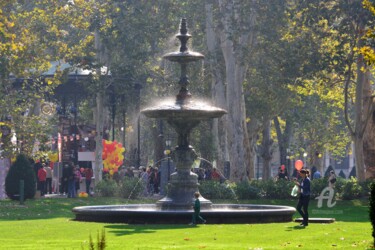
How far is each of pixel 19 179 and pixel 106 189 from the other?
6140 mm

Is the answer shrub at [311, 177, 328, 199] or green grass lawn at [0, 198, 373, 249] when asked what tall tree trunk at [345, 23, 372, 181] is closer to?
shrub at [311, 177, 328, 199]

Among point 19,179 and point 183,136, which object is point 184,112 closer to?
point 183,136

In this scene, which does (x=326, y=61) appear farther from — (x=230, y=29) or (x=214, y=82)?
(x=214, y=82)

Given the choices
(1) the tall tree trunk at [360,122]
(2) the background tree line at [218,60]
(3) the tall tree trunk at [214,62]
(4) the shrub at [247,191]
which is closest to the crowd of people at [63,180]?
(2) the background tree line at [218,60]

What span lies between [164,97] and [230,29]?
1443 cm

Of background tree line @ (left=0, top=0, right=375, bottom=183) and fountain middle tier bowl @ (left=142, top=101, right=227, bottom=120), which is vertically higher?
background tree line @ (left=0, top=0, right=375, bottom=183)

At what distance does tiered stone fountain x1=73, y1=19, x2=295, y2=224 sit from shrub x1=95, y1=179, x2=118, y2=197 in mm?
14953

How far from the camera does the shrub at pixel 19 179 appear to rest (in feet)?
138

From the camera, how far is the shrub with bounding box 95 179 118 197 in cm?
4712

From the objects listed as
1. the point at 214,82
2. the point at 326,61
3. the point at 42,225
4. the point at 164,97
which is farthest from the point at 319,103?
the point at 42,225

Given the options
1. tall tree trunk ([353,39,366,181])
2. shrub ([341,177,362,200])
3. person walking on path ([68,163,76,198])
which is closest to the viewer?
shrub ([341,177,362,200])

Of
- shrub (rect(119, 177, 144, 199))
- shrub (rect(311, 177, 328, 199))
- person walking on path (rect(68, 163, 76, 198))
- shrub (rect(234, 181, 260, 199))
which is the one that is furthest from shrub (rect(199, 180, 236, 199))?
person walking on path (rect(68, 163, 76, 198))

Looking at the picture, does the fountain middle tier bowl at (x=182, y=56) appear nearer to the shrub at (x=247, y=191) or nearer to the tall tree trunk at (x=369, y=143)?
the shrub at (x=247, y=191)

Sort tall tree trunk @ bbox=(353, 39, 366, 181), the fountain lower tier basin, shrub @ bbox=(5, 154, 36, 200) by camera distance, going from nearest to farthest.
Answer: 1. the fountain lower tier basin
2. shrub @ bbox=(5, 154, 36, 200)
3. tall tree trunk @ bbox=(353, 39, 366, 181)
